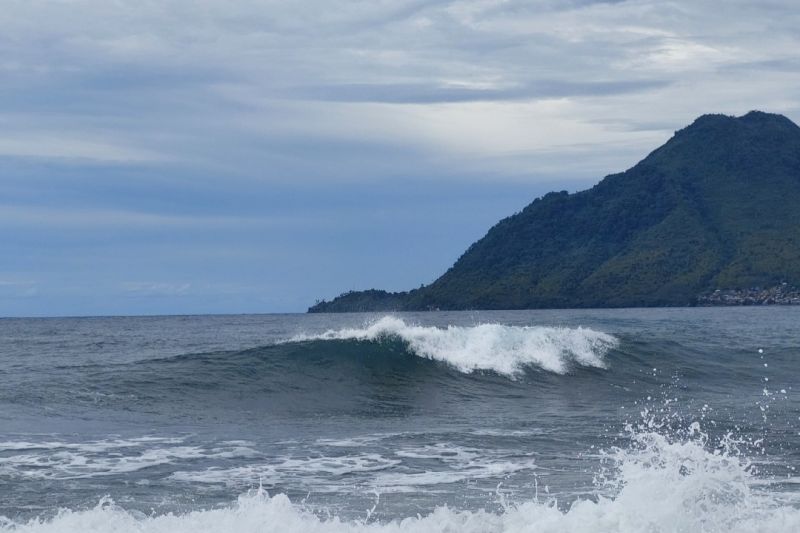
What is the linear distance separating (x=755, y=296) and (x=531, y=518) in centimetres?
11774

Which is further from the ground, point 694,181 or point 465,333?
point 694,181

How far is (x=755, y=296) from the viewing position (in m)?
121

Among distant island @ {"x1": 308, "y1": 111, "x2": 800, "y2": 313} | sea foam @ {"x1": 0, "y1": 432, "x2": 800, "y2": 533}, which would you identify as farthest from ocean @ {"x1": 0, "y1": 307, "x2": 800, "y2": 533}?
distant island @ {"x1": 308, "y1": 111, "x2": 800, "y2": 313}

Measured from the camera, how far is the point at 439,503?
12.5 m

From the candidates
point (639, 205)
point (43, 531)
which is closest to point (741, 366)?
point (43, 531)

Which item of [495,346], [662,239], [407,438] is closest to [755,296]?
[662,239]

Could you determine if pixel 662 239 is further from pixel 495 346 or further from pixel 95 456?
pixel 95 456

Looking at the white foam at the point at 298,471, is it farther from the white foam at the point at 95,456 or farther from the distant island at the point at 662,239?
the distant island at the point at 662,239

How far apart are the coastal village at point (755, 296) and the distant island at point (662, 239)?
0.41ft

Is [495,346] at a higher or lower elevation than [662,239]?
lower

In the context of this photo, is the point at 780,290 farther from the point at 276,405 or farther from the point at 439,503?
the point at 439,503

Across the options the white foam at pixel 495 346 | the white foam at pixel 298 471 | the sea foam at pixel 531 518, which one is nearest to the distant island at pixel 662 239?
the white foam at pixel 495 346

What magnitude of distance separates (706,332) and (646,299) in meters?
81.4

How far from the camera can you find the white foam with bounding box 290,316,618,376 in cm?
2970
